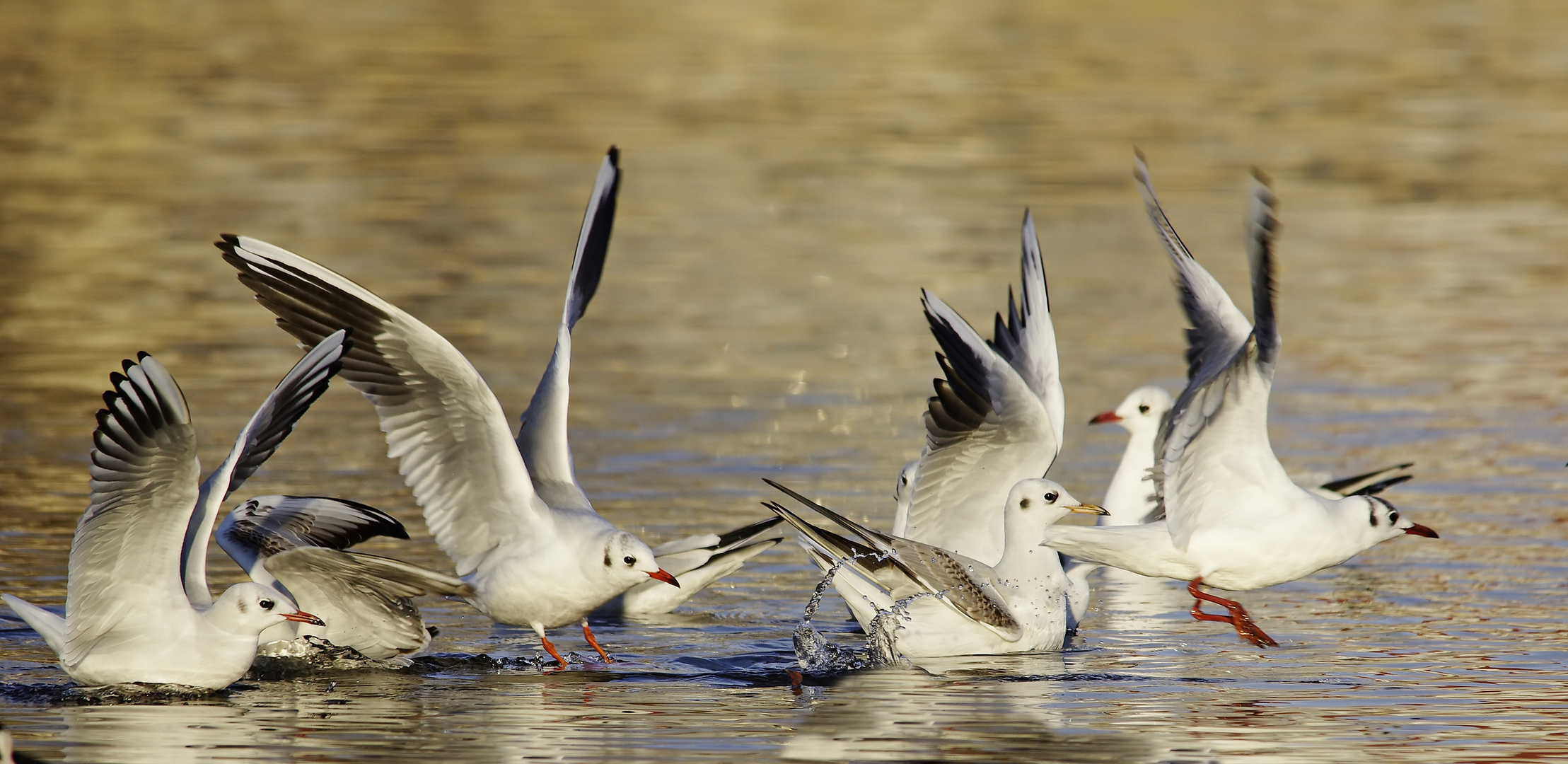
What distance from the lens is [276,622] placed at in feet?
28.3

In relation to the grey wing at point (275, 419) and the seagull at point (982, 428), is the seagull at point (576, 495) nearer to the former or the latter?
the seagull at point (982, 428)

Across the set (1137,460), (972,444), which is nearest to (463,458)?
(972,444)

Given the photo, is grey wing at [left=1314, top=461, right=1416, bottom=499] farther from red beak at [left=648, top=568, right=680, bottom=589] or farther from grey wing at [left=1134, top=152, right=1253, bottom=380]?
red beak at [left=648, top=568, right=680, bottom=589]

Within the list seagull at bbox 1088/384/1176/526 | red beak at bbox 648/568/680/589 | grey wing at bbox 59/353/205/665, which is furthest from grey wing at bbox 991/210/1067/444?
grey wing at bbox 59/353/205/665

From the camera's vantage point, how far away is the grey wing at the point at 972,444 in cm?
1019

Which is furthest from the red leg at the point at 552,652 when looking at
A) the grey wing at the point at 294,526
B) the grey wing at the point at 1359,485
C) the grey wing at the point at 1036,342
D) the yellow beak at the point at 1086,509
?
the grey wing at the point at 1359,485

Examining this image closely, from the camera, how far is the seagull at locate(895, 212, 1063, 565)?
33.5ft

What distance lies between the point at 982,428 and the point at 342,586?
324 cm

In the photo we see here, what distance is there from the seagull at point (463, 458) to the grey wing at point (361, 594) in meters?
0.32

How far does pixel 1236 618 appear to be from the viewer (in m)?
9.75

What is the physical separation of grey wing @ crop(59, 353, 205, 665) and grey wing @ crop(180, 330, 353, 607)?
0.11 metres

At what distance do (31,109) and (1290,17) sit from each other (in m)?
29.9

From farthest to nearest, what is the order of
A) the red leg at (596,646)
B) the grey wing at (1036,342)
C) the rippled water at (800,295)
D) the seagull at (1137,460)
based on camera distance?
the seagull at (1137,460) < the grey wing at (1036,342) < the red leg at (596,646) < the rippled water at (800,295)

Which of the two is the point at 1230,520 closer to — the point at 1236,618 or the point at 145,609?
the point at 1236,618
